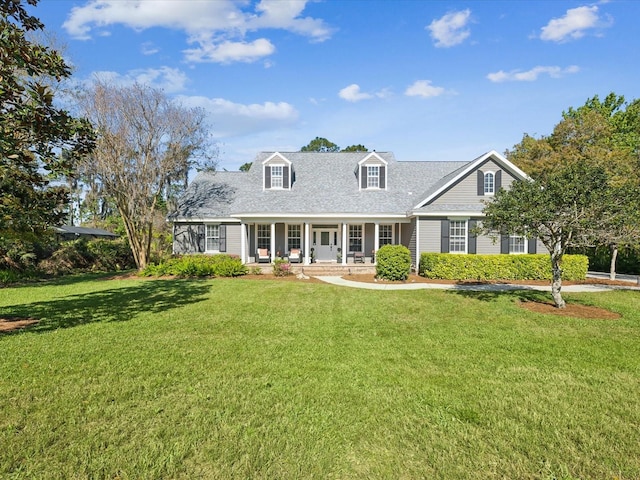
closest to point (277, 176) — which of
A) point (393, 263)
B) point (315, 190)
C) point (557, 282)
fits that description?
point (315, 190)

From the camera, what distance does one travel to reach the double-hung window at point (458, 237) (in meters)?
17.5

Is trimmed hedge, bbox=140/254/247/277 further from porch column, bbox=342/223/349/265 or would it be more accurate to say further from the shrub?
porch column, bbox=342/223/349/265

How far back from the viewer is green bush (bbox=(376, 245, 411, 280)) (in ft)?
50.0

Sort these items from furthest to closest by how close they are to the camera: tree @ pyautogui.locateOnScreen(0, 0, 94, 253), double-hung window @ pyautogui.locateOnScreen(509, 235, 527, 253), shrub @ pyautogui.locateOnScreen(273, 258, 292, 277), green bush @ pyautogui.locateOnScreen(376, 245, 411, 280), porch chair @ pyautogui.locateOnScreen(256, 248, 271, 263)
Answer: porch chair @ pyautogui.locateOnScreen(256, 248, 271, 263), double-hung window @ pyautogui.locateOnScreen(509, 235, 527, 253), shrub @ pyautogui.locateOnScreen(273, 258, 292, 277), green bush @ pyautogui.locateOnScreen(376, 245, 411, 280), tree @ pyautogui.locateOnScreen(0, 0, 94, 253)

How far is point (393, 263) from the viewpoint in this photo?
50.0 feet

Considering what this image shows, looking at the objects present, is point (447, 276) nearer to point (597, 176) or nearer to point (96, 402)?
point (597, 176)

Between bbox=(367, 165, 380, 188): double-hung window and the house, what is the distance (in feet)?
0.20

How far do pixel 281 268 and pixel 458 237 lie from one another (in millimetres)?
9001

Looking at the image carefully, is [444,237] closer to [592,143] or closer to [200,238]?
[200,238]

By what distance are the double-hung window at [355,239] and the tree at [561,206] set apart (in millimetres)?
11336

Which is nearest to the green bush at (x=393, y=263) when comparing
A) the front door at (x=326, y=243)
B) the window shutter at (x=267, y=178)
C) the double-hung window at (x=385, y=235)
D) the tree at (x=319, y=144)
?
the double-hung window at (x=385, y=235)

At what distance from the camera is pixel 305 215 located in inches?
732

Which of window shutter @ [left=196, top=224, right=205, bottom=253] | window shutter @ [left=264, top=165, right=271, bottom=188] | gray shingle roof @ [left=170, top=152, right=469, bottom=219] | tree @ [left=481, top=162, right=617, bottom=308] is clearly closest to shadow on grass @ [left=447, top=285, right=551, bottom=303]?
tree @ [left=481, top=162, right=617, bottom=308]

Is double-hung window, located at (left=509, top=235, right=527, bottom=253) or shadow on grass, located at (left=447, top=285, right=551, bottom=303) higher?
Answer: double-hung window, located at (left=509, top=235, right=527, bottom=253)
